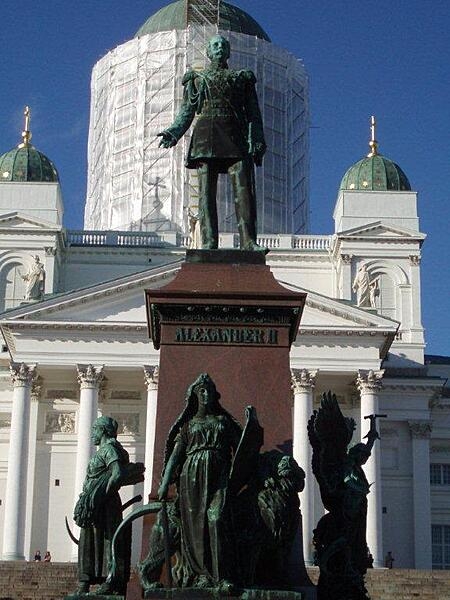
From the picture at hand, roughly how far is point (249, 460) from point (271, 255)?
168ft

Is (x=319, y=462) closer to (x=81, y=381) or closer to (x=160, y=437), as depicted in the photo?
(x=160, y=437)

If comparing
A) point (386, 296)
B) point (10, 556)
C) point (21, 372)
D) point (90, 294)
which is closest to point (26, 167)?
point (90, 294)

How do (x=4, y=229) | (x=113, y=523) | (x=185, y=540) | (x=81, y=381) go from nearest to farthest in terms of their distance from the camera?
(x=185, y=540) < (x=113, y=523) < (x=81, y=381) < (x=4, y=229)

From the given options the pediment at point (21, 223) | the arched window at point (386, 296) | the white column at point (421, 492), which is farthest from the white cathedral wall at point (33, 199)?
the white column at point (421, 492)

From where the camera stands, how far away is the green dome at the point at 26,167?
65062mm

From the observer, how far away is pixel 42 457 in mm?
58281

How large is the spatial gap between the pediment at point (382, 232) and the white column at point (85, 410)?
47.0 ft

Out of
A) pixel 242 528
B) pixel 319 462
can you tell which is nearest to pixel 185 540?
pixel 242 528

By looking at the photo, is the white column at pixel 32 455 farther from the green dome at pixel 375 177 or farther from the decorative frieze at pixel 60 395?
the green dome at pixel 375 177

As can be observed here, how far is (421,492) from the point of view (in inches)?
2360

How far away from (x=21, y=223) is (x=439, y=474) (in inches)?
881

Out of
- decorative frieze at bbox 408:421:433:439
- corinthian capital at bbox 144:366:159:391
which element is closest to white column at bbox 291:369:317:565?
corinthian capital at bbox 144:366:159:391

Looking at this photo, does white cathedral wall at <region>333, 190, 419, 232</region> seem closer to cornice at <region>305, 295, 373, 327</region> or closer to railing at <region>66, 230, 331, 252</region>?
railing at <region>66, 230, 331, 252</region>

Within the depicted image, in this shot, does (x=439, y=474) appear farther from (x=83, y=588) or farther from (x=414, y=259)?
(x=83, y=588)
